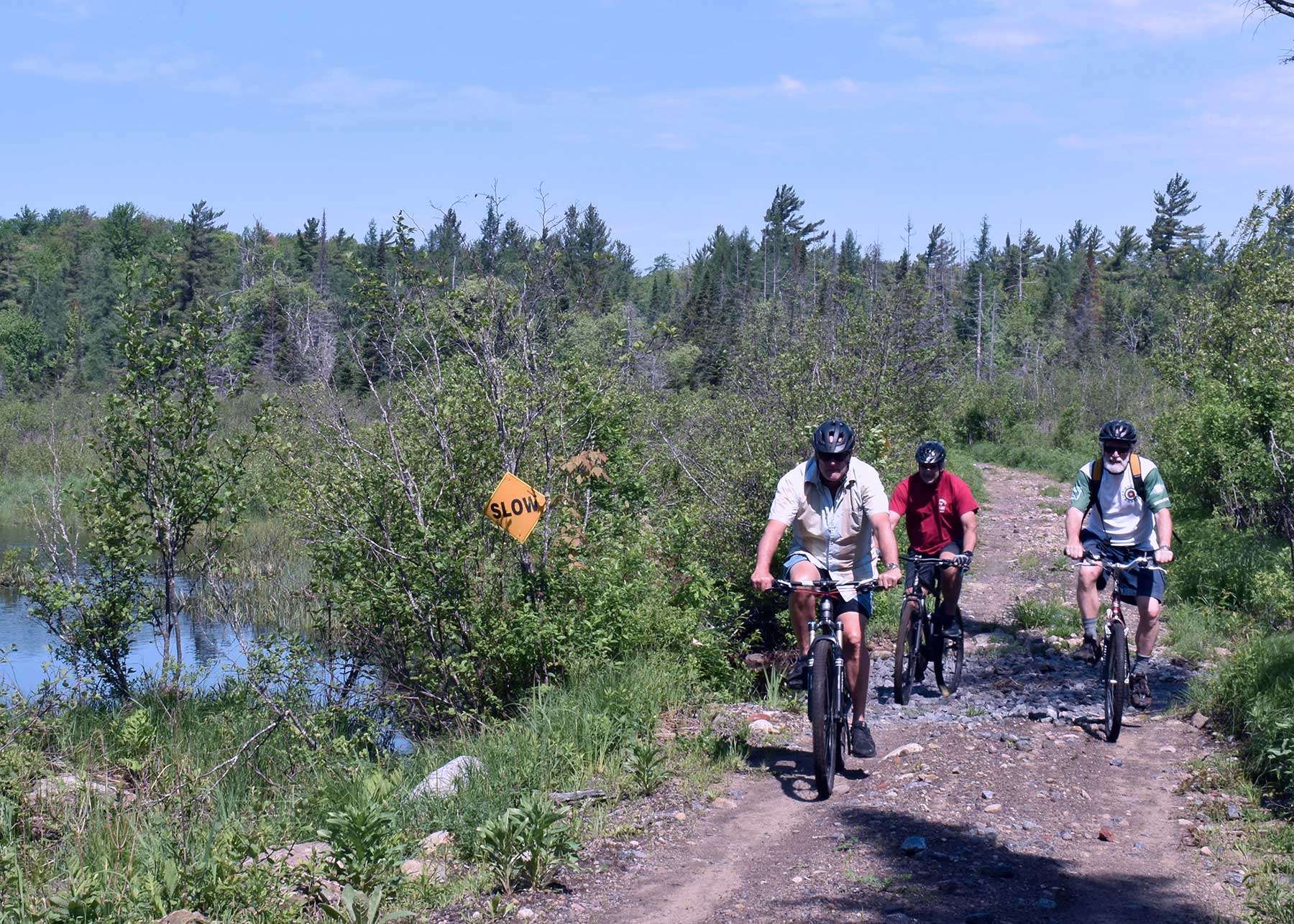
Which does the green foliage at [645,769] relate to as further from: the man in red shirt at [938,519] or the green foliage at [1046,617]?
the green foliage at [1046,617]

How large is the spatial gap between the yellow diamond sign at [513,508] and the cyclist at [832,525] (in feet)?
7.56

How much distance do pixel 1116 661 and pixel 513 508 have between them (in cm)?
Result: 413

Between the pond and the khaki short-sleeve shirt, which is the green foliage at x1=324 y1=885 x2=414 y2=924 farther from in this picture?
the pond

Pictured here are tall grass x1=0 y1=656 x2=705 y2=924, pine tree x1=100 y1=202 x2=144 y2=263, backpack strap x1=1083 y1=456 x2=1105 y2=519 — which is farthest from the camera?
Result: pine tree x1=100 y1=202 x2=144 y2=263

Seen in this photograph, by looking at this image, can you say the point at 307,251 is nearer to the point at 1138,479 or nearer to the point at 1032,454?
the point at 1032,454

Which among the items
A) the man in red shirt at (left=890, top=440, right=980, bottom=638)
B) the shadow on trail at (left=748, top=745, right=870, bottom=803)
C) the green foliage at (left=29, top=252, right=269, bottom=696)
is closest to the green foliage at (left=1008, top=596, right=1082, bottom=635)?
the man in red shirt at (left=890, top=440, right=980, bottom=638)

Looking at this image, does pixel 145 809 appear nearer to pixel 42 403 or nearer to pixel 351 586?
pixel 351 586

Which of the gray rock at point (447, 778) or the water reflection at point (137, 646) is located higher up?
the gray rock at point (447, 778)

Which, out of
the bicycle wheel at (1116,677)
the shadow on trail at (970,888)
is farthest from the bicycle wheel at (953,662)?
the shadow on trail at (970,888)

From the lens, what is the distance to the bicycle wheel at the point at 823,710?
5746 mm

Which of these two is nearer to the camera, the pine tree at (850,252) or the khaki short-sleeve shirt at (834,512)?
the khaki short-sleeve shirt at (834,512)

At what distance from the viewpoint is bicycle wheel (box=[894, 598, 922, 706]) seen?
8359 millimetres

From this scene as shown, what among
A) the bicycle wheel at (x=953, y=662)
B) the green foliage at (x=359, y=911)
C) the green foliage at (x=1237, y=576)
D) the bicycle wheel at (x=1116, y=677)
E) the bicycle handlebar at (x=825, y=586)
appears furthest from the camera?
the green foliage at (x=1237, y=576)

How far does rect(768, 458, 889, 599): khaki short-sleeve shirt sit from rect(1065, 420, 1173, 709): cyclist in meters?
2.05
